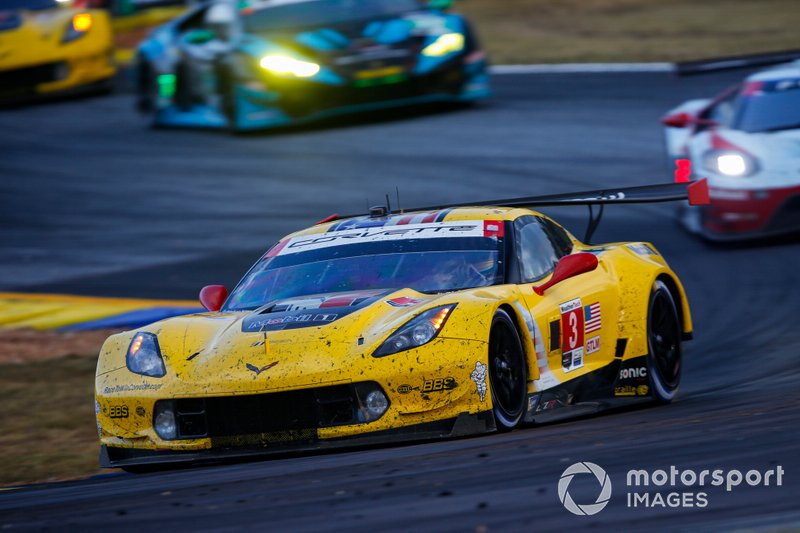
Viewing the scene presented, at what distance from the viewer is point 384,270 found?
7.09 m

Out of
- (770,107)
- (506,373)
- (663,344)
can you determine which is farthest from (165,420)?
(770,107)

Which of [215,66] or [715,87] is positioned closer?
[215,66]

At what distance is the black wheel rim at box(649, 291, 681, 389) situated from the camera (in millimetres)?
7855

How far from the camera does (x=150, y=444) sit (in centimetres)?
635

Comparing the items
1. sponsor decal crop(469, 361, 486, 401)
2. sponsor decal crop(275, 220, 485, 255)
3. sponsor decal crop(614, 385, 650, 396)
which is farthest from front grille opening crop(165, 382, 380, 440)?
sponsor decal crop(614, 385, 650, 396)

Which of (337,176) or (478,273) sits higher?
(478,273)

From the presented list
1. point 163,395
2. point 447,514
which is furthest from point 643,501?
point 163,395

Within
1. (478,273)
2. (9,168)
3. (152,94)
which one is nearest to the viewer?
(478,273)

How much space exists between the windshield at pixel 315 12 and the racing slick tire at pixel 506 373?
10.7 meters

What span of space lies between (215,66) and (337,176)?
2474 millimetres

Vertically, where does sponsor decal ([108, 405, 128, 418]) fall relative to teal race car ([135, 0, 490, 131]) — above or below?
above

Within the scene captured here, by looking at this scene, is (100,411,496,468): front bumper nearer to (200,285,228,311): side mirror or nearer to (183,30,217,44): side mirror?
(200,285,228,311): side mirror

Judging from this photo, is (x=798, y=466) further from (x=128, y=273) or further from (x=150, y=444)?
(x=128, y=273)

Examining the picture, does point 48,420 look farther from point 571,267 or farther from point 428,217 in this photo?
point 571,267
